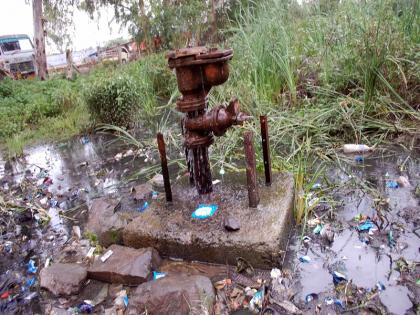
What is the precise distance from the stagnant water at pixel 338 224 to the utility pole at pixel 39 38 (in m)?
11.3

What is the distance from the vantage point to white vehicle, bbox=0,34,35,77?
16203mm

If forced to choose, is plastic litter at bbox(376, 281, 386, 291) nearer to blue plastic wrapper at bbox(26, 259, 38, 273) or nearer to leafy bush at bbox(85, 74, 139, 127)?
blue plastic wrapper at bbox(26, 259, 38, 273)

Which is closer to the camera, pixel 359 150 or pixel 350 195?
pixel 350 195

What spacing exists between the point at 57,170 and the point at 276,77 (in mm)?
2645

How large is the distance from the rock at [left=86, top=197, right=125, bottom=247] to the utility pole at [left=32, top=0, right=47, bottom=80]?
1275 centimetres

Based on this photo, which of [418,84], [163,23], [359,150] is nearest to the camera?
[359,150]

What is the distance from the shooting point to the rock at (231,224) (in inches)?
73.2

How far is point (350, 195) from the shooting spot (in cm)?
237

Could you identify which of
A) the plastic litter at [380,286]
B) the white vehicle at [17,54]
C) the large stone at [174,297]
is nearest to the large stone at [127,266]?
the large stone at [174,297]

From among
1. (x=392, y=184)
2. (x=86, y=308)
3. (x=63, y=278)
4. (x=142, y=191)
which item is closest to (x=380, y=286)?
(x=392, y=184)

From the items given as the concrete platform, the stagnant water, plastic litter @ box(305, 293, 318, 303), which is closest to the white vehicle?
the stagnant water

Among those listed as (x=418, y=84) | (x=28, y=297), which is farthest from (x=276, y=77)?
(x=28, y=297)

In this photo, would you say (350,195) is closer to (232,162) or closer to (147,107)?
(232,162)

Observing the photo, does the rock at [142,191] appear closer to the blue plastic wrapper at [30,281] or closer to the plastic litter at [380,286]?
the blue plastic wrapper at [30,281]
